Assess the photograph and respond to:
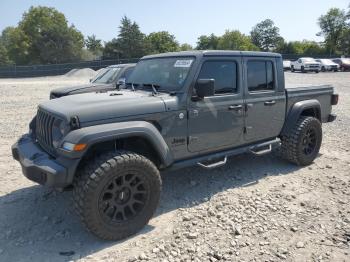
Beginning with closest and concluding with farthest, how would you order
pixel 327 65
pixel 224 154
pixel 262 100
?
pixel 224 154
pixel 262 100
pixel 327 65

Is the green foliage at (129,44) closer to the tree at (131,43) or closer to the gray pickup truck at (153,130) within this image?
the tree at (131,43)

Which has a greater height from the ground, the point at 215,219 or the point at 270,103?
the point at 270,103

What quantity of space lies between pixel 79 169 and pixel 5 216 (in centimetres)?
132

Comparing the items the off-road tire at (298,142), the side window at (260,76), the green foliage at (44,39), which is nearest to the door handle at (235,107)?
the side window at (260,76)

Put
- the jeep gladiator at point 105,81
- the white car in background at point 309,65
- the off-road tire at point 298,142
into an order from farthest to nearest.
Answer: the white car in background at point 309,65 < the jeep gladiator at point 105,81 < the off-road tire at point 298,142

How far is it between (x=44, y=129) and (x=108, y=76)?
21.9 ft

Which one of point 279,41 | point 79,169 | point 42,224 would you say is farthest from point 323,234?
point 279,41

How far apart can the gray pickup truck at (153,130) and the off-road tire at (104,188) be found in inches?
0.4

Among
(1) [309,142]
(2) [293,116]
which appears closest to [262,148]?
(2) [293,116]

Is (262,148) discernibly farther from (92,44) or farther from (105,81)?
(92,44)

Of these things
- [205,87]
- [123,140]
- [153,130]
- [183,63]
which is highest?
[183,63]

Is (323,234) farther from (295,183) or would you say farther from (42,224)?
(42,224)

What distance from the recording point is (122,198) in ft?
12.2

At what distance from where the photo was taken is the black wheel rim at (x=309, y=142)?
5.89m
